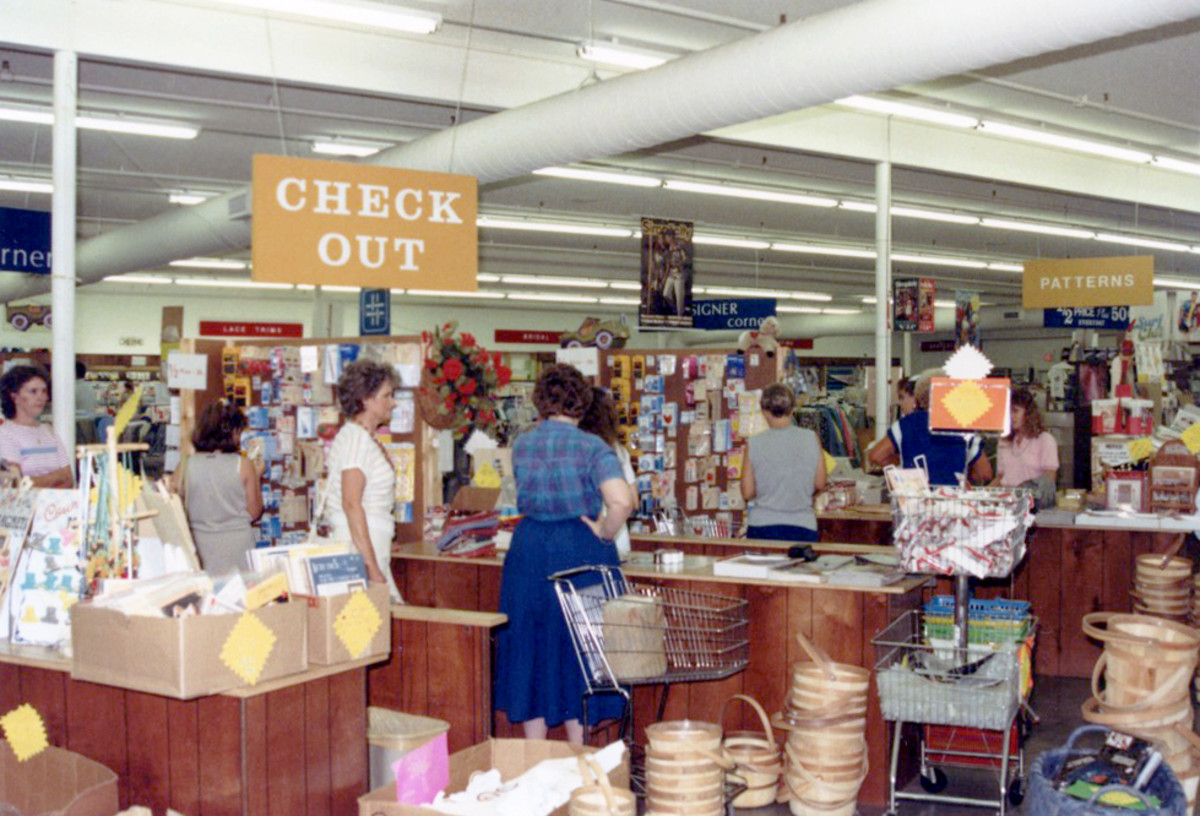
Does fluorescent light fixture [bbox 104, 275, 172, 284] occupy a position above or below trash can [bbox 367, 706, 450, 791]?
above

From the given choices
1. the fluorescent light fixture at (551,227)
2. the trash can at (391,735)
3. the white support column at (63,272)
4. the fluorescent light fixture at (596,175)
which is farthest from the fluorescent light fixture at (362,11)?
the fluorescent light fixture at (551,227)

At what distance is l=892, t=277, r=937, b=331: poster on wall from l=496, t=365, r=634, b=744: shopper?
37.9ft

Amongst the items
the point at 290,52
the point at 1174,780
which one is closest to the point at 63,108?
the point at 290,52

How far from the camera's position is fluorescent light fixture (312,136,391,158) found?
1097cm

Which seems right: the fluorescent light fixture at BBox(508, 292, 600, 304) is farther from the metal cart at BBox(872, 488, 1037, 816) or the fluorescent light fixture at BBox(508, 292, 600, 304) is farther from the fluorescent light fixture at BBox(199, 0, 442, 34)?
the metal cart at BBox(872, 488, 1037, 816)

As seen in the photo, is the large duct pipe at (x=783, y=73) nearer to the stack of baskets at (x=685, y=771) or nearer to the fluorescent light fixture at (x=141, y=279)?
the stack of baskets at (x=685, y=771)

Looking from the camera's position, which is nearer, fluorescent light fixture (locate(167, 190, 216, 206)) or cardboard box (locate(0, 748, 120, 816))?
cardboard box (locate(0, 748, 120, 816))

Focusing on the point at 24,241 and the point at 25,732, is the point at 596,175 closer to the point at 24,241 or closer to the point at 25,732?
the point at 24,241

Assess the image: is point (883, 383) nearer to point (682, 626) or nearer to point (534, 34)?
point (534, 34)

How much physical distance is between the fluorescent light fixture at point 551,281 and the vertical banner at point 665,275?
931cm

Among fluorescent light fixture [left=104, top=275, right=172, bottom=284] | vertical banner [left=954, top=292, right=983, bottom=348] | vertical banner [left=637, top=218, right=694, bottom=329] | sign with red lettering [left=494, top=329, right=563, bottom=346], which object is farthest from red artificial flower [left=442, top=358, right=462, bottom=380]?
sign with red lettering [left=494, top=329, right=563, bottom=346]

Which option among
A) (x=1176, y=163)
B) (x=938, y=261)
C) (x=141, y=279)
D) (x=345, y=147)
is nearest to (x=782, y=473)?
(x=345, y=147)

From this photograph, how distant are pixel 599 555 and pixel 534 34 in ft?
16.4

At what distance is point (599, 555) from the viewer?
4.69 meters
